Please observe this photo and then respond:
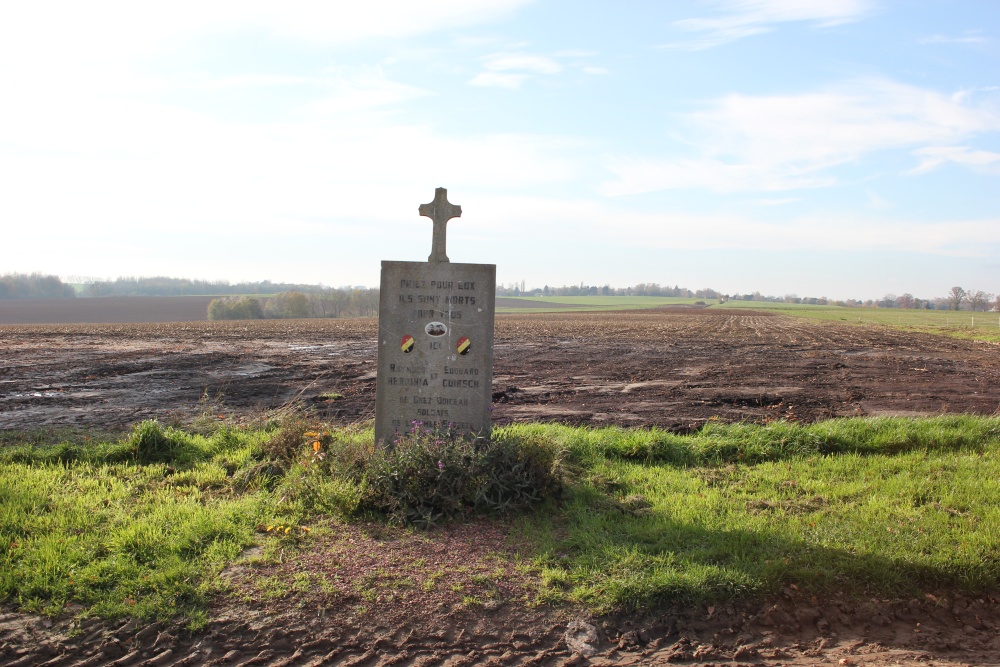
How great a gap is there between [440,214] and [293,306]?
60.5 metres

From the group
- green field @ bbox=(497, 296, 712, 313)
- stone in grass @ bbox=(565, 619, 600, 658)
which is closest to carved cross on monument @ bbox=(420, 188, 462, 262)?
stone in grass @ bbox=(565, 619, 600, 658)

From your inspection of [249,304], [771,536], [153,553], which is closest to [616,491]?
[771,536]

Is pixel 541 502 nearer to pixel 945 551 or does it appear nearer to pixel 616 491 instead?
pixel 616 491

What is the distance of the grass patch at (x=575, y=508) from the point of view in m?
4.23

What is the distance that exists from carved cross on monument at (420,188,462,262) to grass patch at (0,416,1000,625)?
6.29 ft

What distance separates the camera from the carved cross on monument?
6523 millimetres

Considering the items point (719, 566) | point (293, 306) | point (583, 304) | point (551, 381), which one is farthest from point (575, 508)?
point (583, 304)

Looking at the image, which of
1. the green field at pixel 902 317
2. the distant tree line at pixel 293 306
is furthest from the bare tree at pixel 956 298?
the distant tree line at pixel 293 306

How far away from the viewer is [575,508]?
18.2 ft

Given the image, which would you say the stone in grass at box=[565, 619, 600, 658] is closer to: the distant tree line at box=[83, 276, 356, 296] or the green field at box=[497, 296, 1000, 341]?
the green field at box=[497, 296, 1000, 341]

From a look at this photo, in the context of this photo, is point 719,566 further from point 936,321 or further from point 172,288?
point 172,288

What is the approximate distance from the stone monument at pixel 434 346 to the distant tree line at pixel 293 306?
193 feet

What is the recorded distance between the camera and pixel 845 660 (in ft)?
11.8

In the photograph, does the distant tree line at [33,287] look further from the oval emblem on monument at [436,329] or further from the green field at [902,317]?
the oval emblem on monument at [436,329]
